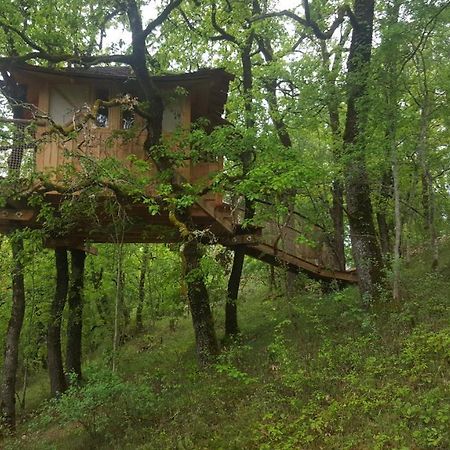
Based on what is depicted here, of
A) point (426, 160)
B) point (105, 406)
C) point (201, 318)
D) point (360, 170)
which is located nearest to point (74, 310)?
point (201, 318)

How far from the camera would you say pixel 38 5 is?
11.5m

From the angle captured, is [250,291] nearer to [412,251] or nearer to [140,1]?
[412,251]

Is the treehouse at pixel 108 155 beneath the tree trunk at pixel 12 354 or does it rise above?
above

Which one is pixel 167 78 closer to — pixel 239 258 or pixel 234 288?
pixel 239 258

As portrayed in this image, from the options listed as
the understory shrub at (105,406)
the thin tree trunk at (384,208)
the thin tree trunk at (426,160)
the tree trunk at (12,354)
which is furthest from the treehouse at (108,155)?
the thin tree trunk at (384,208)

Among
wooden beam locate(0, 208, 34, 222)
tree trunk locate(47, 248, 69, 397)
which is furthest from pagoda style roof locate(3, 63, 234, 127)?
tree trunk locate(47, 248, 69, 397)

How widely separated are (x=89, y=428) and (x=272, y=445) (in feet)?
13.6

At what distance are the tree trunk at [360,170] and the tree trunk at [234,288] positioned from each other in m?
3.98

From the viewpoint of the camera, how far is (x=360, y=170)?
11453 mm

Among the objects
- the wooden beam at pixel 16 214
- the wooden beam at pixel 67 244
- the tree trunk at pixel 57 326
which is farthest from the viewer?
the tree trunk at pixel 57 326

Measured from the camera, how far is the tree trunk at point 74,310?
1490 cm

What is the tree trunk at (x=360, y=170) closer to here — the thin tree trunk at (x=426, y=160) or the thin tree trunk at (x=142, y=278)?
the thin tree trunk at (x=426, y=160)

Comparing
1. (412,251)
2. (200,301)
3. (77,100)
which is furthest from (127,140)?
(412,251)

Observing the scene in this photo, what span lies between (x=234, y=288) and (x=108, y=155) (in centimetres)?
643
